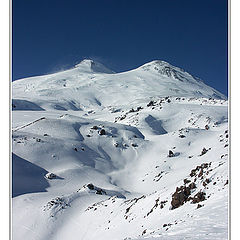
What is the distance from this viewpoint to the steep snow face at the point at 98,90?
133 metres

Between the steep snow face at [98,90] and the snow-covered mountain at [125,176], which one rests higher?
the snow-covered mountain at [125,176]

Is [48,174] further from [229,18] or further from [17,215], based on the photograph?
[229,18]

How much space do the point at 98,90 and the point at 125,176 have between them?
123638mm

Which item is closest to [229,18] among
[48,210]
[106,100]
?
[48,210]

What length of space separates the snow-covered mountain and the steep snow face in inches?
2094

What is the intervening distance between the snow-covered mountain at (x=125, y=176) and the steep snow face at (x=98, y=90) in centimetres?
5318

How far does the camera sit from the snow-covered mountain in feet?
50.9

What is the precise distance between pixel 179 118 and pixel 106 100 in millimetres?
78361

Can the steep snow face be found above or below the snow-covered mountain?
below

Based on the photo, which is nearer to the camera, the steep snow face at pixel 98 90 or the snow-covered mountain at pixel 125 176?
the snow-covered mountain at pixel 125 176

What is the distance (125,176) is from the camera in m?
43.2

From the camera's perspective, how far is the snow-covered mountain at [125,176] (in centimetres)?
1551

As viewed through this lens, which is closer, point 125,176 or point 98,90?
point 125,176
